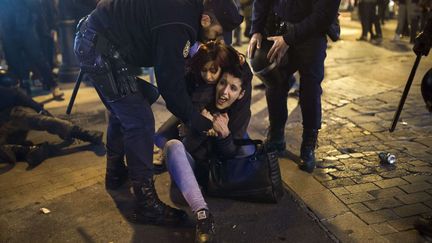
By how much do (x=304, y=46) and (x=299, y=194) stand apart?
1.16 meters

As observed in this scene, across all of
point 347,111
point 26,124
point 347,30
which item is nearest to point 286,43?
point 347,111

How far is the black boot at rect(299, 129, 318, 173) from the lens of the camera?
356 centimetres

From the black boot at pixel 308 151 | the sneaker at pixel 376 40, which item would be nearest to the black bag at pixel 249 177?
the black boot at pixel 308 151

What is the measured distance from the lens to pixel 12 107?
4.22 m

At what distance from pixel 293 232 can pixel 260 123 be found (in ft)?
7.56

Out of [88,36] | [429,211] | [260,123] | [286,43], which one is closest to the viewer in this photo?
[88,36]

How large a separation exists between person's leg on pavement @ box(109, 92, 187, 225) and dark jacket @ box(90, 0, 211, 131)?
0.30m

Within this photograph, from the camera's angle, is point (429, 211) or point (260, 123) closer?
point (429, 211)

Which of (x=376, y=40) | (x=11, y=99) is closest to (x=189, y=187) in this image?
(x=11, y=99)

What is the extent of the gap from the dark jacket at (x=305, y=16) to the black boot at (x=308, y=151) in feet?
2.47

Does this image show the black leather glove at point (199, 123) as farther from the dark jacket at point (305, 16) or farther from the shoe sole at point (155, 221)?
the dark jacket at point (305, 16)

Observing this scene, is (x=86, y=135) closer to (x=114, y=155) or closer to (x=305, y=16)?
(x=114, y=155)

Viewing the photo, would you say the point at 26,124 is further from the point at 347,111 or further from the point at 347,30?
the point at 347,30

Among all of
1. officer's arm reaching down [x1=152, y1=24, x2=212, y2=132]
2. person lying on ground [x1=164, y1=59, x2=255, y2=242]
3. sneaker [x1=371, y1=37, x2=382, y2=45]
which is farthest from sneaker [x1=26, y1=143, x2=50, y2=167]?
sneaker [x1=371, y1=37, x2=382, y2=45]
